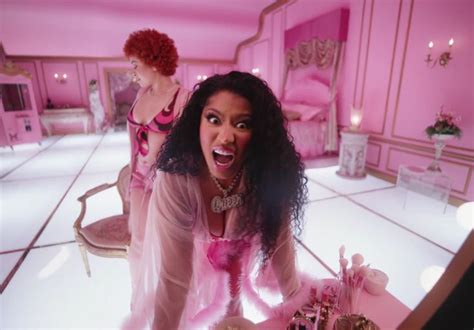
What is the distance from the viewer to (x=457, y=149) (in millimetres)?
3334

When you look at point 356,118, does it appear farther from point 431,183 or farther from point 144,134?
point 144,134

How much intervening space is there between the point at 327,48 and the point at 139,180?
487 centimetres

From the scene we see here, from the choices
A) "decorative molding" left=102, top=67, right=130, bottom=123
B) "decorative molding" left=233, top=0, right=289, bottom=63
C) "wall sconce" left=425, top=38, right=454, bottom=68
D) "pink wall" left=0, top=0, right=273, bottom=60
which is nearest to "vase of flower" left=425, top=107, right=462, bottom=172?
"wall sconce" left=425, top=38, right=454, bottom=68

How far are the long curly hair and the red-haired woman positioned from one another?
1.76 ft

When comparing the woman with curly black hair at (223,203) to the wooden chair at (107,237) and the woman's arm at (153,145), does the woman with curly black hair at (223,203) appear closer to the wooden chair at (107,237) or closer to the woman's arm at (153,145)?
the woman's arm at (153,145)

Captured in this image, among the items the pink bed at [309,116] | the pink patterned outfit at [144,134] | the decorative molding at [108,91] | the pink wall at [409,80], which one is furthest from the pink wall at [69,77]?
the pink patterned outfit at [144,134]

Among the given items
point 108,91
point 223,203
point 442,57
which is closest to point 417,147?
point 442,57

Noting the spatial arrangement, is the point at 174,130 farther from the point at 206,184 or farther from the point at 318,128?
the point at 318,128

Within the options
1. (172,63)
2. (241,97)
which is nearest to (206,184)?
(241,97)

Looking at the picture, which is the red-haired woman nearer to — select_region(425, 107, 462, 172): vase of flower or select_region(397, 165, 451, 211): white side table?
select_region(397, 165, 451, 211): white side table

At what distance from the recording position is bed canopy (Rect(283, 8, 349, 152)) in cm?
479

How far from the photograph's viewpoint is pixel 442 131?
3.15 m

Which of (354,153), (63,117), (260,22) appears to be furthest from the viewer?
(63,117)

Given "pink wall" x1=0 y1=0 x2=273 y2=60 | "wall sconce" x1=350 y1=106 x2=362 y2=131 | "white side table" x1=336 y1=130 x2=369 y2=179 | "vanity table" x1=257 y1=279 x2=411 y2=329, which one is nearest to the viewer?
"vanity table" x1=257 y1=279 x2=411 y2=329
